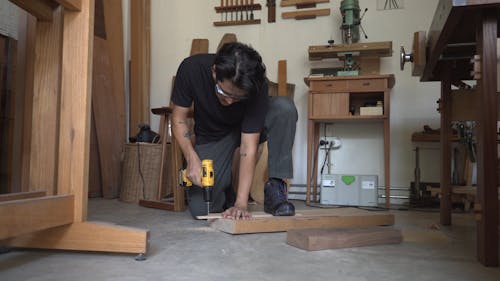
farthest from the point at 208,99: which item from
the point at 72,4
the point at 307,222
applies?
the point at 72,4

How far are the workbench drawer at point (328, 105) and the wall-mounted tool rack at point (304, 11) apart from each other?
0.90m

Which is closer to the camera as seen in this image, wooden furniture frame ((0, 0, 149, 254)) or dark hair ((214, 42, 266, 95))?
wooden furniture frame ((0, 0, 149, 254))

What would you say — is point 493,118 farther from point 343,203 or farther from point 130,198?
point 130,198

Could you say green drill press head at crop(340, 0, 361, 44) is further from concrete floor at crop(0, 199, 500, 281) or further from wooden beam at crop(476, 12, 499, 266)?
wooden beam at crop(476, 12, 499, 266)

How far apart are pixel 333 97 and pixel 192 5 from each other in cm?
175

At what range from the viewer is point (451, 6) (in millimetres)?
1160

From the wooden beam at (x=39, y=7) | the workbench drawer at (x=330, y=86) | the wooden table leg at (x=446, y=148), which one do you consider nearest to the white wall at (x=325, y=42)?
the workbench drawer at (x=330, y=86)

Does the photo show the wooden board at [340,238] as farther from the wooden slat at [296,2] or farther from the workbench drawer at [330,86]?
the wooden slat at [296,2]

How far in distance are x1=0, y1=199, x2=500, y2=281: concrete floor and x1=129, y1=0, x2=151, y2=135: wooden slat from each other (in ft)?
7.32

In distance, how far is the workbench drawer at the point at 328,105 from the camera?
301cm

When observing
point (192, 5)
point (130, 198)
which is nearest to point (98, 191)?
point (130, 198)

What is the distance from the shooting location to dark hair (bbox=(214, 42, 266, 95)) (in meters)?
1.53

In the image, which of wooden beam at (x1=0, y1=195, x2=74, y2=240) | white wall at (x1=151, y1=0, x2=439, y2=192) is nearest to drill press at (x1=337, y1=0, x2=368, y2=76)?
white wall at (x1=151, y1=0, x2=439, y2=192)

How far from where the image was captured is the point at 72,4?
1.26 meters
